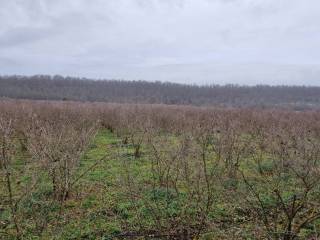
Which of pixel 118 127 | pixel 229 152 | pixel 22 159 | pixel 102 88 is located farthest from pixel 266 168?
pixel 102 88

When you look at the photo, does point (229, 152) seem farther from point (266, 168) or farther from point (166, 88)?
point (166, 88)

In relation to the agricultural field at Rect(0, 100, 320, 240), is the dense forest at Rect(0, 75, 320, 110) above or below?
above

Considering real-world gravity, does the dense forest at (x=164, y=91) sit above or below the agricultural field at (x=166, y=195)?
above

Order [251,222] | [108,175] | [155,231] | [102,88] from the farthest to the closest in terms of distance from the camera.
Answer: [102,88] < [108,175] < [251,222] < [155,231]

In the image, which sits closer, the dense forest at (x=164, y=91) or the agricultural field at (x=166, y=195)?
the agricultural field at (x=166, y=195)

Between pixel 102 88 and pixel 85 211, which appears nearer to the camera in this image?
pixel 85 211

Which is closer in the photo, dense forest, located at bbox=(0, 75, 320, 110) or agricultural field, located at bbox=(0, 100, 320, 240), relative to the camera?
agricultural field, located at bbox=(0, 100, 320, 240)

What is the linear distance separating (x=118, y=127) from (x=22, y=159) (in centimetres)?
721

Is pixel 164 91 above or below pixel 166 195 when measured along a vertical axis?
above

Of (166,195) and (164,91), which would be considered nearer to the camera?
(166,195)

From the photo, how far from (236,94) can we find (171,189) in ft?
308

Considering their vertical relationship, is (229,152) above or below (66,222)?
above

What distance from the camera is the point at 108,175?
1108 cm

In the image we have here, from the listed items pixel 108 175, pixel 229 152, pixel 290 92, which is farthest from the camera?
pixel 290 92
